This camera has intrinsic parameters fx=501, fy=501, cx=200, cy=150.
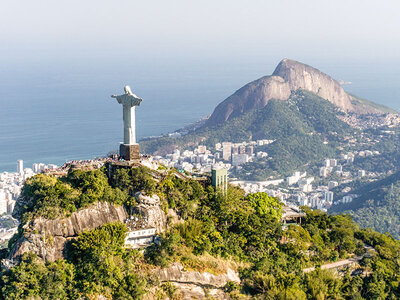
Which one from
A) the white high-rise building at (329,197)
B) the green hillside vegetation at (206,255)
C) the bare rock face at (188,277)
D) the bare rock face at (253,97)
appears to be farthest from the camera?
the bare rock face at (253,97)

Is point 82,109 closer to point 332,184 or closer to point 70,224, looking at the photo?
point 332,184

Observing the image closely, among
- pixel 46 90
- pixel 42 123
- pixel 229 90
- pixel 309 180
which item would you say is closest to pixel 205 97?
pixel 229 90

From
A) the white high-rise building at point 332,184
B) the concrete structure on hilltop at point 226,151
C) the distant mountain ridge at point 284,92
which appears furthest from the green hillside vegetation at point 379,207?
the distant mountain ridge at point 284,92

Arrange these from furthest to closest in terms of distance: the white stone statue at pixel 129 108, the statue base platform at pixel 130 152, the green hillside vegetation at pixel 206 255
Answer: the statue base platform at pixel 130 152 → the white stone statue at pixel 129 108 → the green hillside vegetation at pixel 206 255

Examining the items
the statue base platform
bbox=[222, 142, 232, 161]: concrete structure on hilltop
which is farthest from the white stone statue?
bbox=[222, 142, 232, 161]: concrete structure on hilltop

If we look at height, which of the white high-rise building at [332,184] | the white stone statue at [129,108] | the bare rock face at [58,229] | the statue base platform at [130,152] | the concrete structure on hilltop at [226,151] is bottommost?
the white high-rise building at [332,184]

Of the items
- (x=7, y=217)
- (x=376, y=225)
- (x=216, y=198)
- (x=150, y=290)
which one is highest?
(x=216, y=198)

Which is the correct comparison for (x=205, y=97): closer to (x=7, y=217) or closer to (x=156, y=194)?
(x=7, y=217)

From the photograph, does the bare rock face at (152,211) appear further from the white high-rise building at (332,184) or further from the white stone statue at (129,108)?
the white high-rise building at (332,184)
